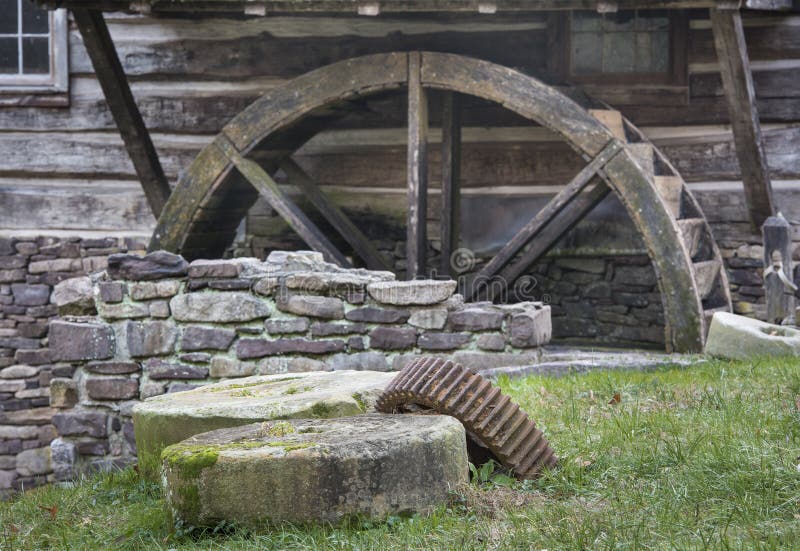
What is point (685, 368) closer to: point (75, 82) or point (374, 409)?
point (374, 409)

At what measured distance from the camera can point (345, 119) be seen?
8.20m

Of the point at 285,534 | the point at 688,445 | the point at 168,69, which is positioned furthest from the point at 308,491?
the point at 168,69

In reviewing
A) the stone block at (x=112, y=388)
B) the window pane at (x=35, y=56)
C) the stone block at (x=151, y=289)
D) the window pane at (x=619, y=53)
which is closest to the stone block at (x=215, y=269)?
the stone block at (x=151, y=289)

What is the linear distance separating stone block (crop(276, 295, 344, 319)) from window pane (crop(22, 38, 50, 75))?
4.37 meters

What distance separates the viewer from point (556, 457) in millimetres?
3340

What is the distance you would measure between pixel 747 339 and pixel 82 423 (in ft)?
11.8

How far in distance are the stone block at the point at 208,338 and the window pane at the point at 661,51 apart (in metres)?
3.95

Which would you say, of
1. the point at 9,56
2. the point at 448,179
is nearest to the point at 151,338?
the point at 448,179

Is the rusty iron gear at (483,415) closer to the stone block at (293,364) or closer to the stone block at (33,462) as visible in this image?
the stone block at (293,364)

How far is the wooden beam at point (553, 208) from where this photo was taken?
262 inches

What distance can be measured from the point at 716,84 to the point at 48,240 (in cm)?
552

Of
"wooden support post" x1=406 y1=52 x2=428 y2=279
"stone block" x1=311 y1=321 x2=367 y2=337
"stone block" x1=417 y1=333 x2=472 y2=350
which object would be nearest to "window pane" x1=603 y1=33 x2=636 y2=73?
"wooden support post" x1=406 y1=52 x2=428 y2=279

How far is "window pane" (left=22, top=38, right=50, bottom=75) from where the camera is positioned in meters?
8.68

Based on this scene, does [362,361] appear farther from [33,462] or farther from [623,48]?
[33,462]
